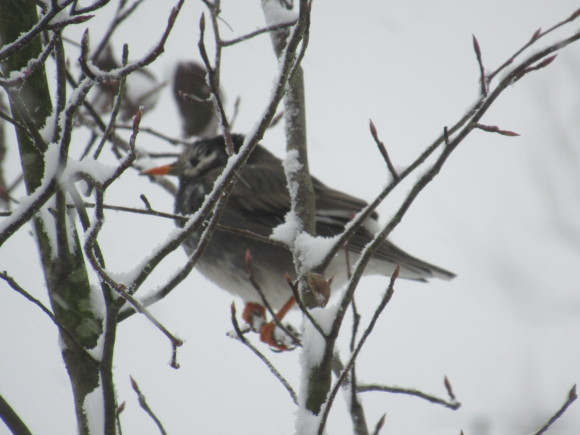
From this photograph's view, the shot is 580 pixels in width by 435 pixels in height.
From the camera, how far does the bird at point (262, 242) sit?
4945 millimetres

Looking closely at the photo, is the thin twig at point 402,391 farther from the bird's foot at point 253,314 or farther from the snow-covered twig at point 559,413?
the bird's foot at point 253,314

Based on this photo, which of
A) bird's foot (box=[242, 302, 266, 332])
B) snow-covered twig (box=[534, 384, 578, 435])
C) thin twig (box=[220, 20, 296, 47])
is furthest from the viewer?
bird's foot (box=[242, 302, 266, 332])

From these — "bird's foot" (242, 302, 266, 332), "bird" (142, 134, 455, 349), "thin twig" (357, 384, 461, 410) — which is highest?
"bird" (142, 134, 455, 349)

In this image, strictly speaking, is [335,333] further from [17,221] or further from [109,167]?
[17,221]

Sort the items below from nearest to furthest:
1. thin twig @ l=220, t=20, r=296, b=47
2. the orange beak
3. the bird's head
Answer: thin twig @ l=220, t=20, r=296, b=47, the orange beak, the bird's head

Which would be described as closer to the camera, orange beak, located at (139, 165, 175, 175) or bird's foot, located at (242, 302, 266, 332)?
bird's foot, located at (242, 302, 266, 332)

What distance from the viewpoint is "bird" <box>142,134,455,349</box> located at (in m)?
4.95

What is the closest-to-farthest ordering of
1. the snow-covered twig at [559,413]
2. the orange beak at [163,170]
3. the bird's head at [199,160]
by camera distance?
the snow-covered twig at [559,413], the orange beak at [163,170], the bird's head at [199,160]

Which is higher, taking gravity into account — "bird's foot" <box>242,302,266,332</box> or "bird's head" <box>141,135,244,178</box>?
"bird's head" <box>141,135,244,178</box>

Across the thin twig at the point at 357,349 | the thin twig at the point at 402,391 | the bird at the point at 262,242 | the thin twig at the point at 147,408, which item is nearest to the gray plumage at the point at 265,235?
the bird at the point at 262,242

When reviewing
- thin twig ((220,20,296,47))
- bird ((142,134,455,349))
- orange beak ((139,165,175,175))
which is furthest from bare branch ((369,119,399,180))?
orange beak ((139,165,175,175))

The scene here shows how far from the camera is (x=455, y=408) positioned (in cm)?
307

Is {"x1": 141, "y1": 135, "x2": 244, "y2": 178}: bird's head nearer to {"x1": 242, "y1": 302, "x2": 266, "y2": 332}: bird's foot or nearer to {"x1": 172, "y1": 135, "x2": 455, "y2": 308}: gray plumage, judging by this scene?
{"x1": 172, "y1": 135, "x2": 455, "y2": 308}: gray plumage

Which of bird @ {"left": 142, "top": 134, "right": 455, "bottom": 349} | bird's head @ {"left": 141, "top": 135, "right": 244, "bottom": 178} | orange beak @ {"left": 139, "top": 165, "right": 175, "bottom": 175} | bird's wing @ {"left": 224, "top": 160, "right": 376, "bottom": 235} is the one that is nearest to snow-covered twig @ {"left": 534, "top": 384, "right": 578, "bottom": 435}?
bird @ {"left": 142, "top": 134, "right": 455, "bottom": 349}
